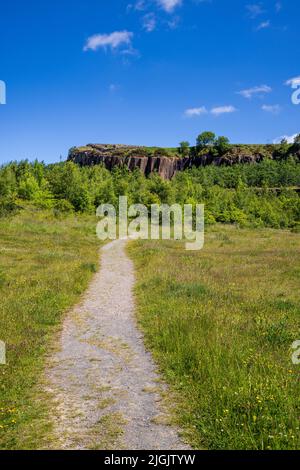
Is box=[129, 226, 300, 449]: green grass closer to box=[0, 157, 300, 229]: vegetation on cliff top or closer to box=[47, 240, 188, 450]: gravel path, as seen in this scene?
box=[47, 240, 188, 450]: gravel path

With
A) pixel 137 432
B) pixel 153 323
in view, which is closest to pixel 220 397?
pixel 137 432

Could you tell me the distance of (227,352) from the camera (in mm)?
8617

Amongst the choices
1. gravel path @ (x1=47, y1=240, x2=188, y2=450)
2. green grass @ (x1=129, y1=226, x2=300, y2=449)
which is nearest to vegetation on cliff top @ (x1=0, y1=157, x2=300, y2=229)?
green grass @ (x1=129, y1=226, x2=300, y2=449)

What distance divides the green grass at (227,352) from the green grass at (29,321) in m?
2.79

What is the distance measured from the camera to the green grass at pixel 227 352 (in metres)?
5.85

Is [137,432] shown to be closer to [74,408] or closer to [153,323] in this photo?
[74,408]

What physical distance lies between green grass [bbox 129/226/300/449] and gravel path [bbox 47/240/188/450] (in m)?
0.46

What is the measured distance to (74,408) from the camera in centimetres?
686

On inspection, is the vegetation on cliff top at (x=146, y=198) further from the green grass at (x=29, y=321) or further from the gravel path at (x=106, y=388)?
the gravel path at (x=106, y=388)

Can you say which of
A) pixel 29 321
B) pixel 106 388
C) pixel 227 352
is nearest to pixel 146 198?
pixel 29 321

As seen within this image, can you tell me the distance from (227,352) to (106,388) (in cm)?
298

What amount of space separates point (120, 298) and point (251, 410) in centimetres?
1066

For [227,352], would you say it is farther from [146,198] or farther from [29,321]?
[146,198]

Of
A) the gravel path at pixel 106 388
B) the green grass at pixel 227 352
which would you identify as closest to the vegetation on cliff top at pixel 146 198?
the green grass at pixel 227 352
